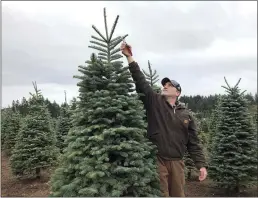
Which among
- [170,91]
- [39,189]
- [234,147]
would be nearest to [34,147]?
[39,189]

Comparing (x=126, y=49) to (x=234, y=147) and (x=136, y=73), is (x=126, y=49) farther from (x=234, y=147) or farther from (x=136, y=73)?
(x=234, y=147)

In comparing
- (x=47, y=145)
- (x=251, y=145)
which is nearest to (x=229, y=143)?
(x=251, y=145)

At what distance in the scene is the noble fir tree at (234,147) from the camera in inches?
513

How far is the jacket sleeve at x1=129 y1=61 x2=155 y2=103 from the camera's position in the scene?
211 inches

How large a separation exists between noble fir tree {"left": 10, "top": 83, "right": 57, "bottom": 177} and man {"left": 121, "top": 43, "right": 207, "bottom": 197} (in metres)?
9.67

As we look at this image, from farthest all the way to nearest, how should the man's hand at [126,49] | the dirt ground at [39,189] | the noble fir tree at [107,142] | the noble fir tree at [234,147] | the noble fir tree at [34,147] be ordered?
Result: the noble fir tree at [34,147] → the noble fir tree at [234,147] → the dirt ground at [39,189] → the man's hand at [126,49] → the noble fir tree at [107,142]

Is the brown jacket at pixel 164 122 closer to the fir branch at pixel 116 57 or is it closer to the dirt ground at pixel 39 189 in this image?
the fir branch at pixel 116 57

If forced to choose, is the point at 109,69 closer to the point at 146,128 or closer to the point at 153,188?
the point at 146,128

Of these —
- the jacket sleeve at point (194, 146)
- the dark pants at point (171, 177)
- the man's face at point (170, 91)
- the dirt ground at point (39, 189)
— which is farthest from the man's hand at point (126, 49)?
the dirt ground at point (39, 189)

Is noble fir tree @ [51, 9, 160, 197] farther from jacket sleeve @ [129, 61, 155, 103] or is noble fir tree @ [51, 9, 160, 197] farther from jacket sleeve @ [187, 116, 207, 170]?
jacket sleeve @ [187, 116, 207, 170]

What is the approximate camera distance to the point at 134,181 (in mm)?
4992

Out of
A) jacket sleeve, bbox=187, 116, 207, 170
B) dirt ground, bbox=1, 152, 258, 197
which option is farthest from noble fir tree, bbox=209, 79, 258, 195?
jacket sleeve, bbox=187, 116, 207, 170

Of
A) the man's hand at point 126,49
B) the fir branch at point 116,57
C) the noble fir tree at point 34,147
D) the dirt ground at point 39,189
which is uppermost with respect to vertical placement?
the man's hand at point 126,49

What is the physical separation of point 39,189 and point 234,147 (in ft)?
24.3
